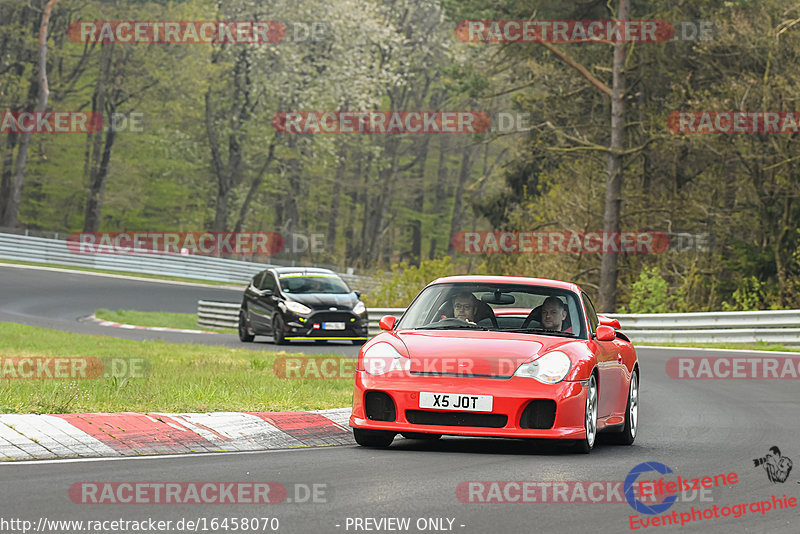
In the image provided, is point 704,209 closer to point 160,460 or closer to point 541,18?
point 541,18

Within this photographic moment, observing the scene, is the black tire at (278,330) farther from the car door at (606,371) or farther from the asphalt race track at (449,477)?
the car door at (606,371)

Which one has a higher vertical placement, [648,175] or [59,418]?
[648,175]

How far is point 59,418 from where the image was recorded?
30.2 ft

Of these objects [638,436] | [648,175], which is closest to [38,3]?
[648,175]

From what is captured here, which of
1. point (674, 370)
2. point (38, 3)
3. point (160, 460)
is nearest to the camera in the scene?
point (160, 460)

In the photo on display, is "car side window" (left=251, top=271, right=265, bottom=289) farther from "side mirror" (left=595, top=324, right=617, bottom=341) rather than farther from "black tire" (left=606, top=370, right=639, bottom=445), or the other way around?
"side mirror" (left=595, top=324, right=617, bottom=341)

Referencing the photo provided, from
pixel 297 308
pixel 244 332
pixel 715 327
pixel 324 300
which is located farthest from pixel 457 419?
pixel 244 332

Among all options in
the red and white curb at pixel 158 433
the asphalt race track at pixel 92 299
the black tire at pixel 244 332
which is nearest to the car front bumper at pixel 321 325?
the asphalt race track at pixel 92 299

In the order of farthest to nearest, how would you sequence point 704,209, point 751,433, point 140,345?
point 704,209 → point 140,345 → point 751,433

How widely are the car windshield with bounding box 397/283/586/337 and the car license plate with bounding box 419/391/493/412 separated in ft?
3.49

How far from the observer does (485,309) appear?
10.4 m

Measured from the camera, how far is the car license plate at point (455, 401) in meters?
8.94

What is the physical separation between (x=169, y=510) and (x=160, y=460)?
1.95 meters

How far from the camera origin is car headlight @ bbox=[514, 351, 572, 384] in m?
9.04
